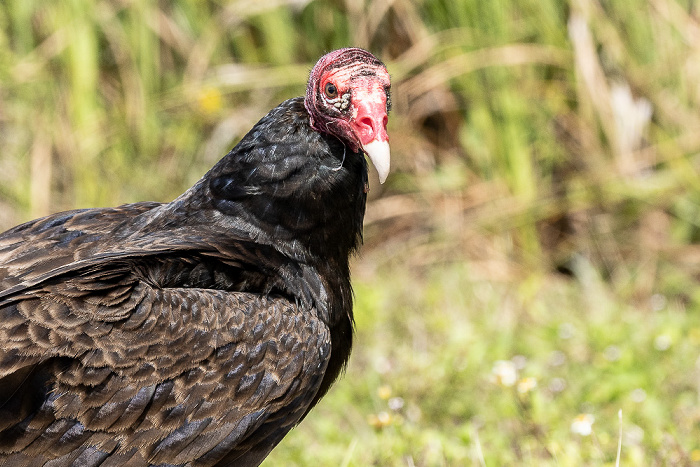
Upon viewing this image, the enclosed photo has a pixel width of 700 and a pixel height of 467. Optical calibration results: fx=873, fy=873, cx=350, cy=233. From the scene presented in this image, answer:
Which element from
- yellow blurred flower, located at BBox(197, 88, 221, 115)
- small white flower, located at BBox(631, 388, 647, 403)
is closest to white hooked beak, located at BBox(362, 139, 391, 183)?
small white flower, located at BBox(631, 388, 647, 403)

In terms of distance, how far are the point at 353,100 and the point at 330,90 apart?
0.09m

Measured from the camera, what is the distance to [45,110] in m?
6.02

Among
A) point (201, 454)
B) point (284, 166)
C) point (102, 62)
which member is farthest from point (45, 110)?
point (201, 454)

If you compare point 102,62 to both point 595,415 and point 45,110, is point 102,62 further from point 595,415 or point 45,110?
point 595,415

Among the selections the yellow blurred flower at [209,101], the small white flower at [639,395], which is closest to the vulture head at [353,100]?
the small white flower at [639,395]

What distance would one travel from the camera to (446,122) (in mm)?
6453

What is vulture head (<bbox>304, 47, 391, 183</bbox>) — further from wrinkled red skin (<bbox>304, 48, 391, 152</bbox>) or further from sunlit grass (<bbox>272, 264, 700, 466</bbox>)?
sunlit grass (<bbox>272, 264, 700, 466</bbox>)

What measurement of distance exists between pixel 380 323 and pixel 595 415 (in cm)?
143

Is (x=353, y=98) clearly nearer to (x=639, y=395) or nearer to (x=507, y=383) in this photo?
(x=507, y=383)

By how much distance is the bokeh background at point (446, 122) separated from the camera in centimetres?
580

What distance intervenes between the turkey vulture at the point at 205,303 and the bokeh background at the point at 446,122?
7.85 feet

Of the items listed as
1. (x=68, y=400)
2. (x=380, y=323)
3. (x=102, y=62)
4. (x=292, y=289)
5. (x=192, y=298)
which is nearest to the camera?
(x=68, y=400)

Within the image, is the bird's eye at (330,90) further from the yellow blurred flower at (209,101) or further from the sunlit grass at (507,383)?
the yellow blurred flower at (209,101)

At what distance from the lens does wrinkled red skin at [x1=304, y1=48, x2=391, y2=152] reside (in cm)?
272
